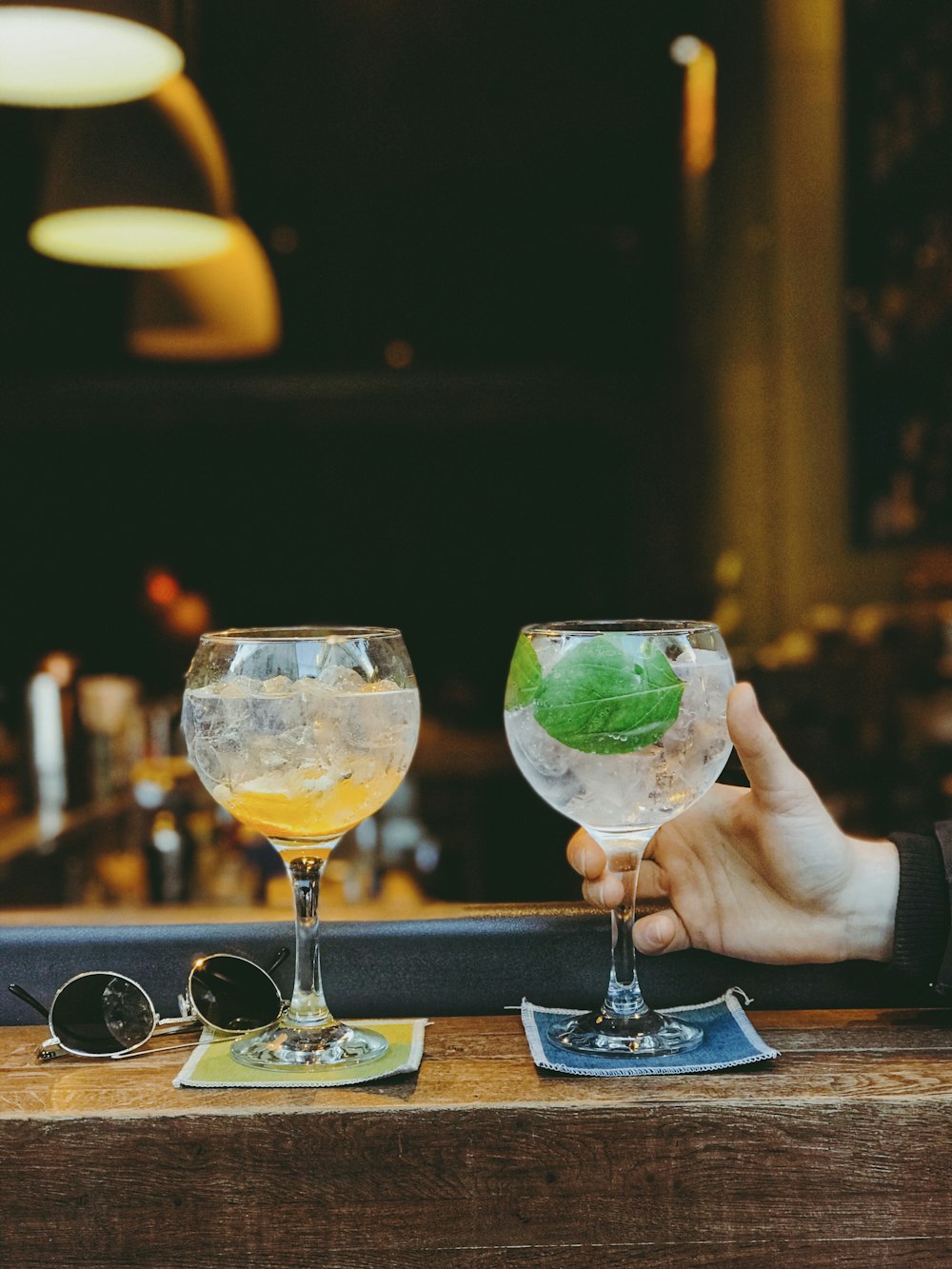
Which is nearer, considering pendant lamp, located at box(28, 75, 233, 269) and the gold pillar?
pendant lamp, located at box(28, 75, 233, 269)

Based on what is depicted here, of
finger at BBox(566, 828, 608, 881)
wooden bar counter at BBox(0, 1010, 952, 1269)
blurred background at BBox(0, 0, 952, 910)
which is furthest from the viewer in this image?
blurred background at BBox(0, 0, 952, 910)

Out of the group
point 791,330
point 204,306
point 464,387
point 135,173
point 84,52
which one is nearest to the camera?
point 84,52

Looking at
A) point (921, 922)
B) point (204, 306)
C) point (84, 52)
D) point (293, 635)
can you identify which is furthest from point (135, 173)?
point (921, 922)

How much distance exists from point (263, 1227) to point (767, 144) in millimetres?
4082

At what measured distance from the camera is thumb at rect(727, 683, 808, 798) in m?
0.85

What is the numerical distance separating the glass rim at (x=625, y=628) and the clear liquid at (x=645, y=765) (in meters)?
0.02

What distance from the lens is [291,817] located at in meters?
0.86

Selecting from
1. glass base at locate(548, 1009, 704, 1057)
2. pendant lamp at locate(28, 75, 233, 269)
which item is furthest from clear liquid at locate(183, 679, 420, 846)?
pendant lamp at locate(28, 75, 233, 269)

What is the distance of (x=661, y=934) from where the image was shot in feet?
3.14

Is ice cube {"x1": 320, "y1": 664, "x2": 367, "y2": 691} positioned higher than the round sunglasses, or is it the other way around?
ice cube {"x1": 320, "y1": 664, "x2": 367, "y2": 691}

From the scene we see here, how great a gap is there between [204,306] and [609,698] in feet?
9.71

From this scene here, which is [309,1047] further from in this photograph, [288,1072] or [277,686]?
[277,686]

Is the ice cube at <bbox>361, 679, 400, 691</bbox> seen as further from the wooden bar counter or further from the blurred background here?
the blurred background

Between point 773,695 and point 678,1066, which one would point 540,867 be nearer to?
point 773,695
